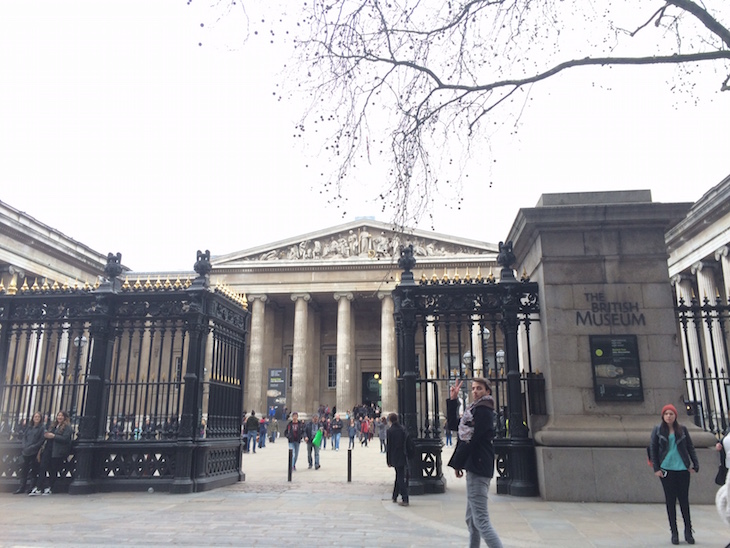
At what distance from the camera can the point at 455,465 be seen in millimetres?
5375

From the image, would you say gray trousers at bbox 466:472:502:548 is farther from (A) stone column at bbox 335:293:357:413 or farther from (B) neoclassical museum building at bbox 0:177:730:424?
(A) stone column at bbox 335:293:357:413

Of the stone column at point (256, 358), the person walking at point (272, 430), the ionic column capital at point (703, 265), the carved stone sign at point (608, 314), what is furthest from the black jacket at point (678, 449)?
the stone column at point (256, 358)

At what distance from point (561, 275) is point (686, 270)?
81.5ft

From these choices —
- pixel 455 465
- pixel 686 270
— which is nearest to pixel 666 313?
pixel 455 465

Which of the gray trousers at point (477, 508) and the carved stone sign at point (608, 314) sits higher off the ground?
the carved stone sign at point (608, 314)

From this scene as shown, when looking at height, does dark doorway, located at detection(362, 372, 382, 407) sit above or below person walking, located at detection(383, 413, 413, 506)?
above

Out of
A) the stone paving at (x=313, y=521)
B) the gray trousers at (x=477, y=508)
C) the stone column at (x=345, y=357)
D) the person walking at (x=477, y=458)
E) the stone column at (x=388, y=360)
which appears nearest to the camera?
the gray trousers at (x=477, y=508)

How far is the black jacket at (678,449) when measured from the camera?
6664 mm

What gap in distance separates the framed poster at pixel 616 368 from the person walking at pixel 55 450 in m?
9.23

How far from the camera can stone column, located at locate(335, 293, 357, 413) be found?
44.2 metres

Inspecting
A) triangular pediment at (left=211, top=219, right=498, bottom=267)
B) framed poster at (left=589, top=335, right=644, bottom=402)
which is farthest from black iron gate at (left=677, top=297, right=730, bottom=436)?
triangular pediment at (left=211, top=219, right=498, bottom=267)

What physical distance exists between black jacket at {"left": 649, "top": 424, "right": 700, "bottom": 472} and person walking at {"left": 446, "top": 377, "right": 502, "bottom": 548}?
2.59m

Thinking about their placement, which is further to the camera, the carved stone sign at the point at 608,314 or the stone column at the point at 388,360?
the stone column at the point at 388,360

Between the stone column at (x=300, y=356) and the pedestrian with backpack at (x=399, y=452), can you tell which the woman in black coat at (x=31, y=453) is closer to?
the pedestrian with backpack at (x=399, y=452)
